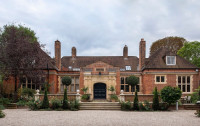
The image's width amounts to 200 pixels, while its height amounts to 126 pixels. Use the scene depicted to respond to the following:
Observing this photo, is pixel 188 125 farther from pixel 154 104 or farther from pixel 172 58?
pixel 172 58

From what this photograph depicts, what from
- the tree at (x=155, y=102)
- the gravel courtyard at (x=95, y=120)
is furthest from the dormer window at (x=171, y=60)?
the gravel courtyard at (x=95, y=120)

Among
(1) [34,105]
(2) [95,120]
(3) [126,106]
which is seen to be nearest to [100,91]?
(3) [126,106]

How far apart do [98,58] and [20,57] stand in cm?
1796

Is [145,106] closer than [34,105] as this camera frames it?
Yes

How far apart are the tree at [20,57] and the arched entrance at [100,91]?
7937 mm

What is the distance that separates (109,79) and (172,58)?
28.7 ft

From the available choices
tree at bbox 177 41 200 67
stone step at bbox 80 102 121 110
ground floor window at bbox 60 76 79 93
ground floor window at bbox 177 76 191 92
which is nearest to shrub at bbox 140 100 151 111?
stone step at bbox 80 102 121 110

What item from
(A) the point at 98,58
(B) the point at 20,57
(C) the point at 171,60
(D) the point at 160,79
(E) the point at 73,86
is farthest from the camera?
(A) the point at 98,58

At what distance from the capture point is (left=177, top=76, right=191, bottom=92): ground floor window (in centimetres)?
2247

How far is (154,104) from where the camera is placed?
16000 mm

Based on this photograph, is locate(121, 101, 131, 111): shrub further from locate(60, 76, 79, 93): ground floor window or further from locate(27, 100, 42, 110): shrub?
locate(60, 76, 79, 93): ground floor window

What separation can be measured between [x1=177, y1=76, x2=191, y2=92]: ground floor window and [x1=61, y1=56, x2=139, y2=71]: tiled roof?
28.6ft

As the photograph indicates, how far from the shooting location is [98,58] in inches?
1328

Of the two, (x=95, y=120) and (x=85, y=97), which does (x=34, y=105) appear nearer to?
(x=85, y=97)
